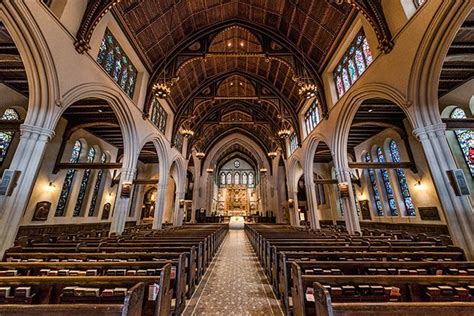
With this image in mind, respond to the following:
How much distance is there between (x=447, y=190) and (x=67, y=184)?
1655 centimetres

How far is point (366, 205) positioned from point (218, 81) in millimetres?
13908

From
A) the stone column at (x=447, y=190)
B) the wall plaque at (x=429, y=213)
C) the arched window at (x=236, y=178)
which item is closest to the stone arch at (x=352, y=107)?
the stone column at (x=447, y=190)

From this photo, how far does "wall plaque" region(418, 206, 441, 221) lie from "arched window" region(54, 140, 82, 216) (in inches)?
750

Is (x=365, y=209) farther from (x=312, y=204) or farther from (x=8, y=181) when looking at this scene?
(x=8, y=181)

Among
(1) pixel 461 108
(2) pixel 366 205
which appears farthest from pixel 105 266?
(2) pixel 366 205

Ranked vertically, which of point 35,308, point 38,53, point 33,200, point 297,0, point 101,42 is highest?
point 297,0

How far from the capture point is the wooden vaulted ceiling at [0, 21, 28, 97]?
6.05 m

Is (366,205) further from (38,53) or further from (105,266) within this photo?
(38,53)

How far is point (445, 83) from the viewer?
8.06m

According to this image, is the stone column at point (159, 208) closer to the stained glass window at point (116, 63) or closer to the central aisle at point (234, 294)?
the stained glass window at point (116, 63)

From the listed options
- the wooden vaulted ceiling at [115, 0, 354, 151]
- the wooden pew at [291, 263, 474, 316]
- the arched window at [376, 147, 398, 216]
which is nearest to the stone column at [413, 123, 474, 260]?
the wooden pew at [291, 263, 474, 316]

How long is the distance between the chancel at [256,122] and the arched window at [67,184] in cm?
8

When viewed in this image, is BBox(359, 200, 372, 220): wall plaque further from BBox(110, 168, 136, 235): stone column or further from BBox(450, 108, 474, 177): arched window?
BBox(110, 168, 136, 235): stone column

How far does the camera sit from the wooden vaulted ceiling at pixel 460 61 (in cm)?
575
